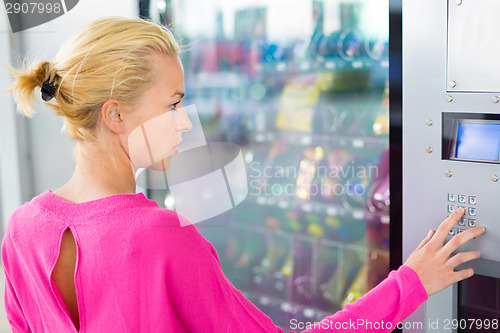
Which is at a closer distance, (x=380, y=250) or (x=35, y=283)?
(x=35, y=283)

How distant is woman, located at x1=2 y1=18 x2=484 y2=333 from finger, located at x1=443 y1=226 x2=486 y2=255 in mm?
76

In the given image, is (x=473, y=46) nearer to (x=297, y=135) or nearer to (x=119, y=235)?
(x=119, y=235)

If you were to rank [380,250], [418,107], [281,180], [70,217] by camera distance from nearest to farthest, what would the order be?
[70,217], [418,107], [380,250], [281,180]

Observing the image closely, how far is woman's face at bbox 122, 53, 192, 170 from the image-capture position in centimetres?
94

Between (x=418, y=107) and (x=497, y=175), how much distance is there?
0.22 meters

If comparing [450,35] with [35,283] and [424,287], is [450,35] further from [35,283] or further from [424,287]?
[35,283]

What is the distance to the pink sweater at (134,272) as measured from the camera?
841 millimetres

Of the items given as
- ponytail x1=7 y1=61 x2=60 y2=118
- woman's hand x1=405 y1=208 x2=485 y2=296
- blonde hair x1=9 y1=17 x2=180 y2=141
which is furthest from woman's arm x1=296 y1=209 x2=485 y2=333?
ponytail x1=7 y1=61 x2=60 y2=118

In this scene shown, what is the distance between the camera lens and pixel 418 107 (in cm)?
117

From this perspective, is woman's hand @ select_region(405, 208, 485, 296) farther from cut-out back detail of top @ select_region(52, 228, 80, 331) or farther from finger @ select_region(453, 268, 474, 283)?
cut-out back detail of top @ select_region(52, 228, 80, 331)

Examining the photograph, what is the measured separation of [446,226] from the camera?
3.66ft

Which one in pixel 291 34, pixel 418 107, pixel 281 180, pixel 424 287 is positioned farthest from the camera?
pixel 281 180

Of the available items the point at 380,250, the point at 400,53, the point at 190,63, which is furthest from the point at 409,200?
the point at 190,63

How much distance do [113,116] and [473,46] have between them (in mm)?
704
